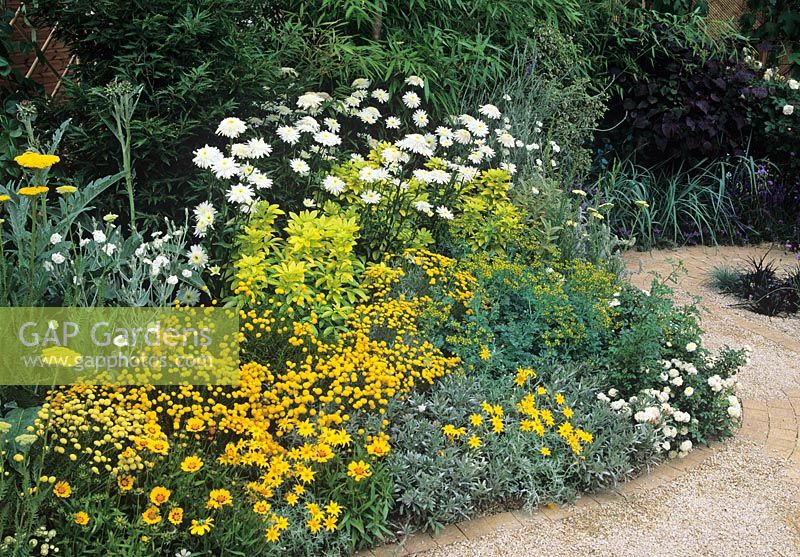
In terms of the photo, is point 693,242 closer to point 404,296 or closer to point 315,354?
point 404,296

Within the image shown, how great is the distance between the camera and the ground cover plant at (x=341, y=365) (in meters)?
A: 2.71

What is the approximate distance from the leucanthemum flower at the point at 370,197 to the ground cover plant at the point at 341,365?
0.5 inches

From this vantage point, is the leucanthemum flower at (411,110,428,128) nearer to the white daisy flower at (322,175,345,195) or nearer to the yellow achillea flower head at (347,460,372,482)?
the white daisy flower at (322,175,345,195)

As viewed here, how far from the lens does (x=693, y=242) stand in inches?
266

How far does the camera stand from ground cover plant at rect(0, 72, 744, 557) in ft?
8.87

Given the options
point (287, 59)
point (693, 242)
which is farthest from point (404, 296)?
point (693, 242)

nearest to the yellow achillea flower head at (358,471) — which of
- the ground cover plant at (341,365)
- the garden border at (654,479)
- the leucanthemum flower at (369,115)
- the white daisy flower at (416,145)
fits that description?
the ground cover plant at (341,365)

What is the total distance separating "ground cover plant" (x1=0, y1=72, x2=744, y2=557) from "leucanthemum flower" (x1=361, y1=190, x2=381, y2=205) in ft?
0.04

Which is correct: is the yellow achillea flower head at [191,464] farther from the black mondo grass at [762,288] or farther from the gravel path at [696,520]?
the black mondo grass at [762,288]

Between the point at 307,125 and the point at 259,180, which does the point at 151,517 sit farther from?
the point at 307,125

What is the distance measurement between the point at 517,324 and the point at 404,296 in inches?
22.0

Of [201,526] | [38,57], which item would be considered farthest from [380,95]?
[201,526]

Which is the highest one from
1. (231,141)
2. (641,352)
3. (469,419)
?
(231,141)

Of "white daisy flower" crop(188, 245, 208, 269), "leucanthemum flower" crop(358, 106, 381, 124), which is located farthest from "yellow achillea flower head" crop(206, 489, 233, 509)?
"leucanthemum flower" crop(358, 106, 381, 124)
